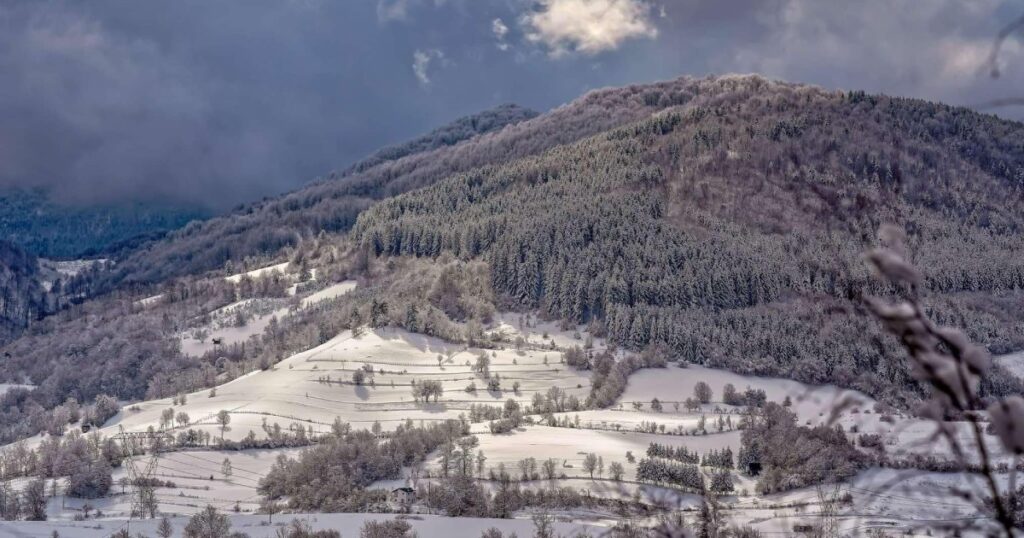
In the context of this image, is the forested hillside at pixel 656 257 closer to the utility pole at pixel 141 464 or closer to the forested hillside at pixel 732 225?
the forested hillside at pixel 732 225

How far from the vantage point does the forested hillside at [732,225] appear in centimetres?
8988

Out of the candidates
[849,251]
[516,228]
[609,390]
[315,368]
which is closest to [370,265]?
[516,228]

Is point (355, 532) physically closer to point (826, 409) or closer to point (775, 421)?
point (775, 421)

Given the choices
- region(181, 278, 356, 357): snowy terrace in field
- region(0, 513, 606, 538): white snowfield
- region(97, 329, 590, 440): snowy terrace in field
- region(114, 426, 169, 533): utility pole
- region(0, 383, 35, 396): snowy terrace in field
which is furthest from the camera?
region(0, 383, 35, 396): snowy terrace in field

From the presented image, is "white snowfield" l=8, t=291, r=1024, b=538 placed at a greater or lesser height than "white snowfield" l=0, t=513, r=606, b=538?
greater

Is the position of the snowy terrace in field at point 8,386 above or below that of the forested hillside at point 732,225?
below

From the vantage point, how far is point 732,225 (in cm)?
11450

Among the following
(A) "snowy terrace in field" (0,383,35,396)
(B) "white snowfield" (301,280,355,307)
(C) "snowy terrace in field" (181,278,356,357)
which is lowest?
(A) "snowy terrace in field" (0,383,35,396)

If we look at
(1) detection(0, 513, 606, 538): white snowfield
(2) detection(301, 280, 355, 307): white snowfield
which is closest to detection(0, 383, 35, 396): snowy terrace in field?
(2) detection(301, 280, 355, 307): white snowfield

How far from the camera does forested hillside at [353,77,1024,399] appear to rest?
295 ft

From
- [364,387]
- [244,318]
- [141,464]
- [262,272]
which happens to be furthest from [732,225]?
[262,272]

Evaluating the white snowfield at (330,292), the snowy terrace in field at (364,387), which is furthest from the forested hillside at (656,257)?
the snowy terrace in field at (364,387)

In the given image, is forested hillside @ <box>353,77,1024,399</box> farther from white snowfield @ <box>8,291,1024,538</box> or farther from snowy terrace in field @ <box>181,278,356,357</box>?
snowy terrace in field @ <box>181,278,356,357</box>

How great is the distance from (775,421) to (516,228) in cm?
6310
